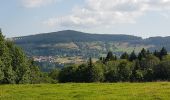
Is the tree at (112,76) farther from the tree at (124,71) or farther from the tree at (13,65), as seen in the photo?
the tree at (13,65)

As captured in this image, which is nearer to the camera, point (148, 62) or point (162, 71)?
point (162, 71)

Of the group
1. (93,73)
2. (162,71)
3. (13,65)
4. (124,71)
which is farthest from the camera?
(124,71)

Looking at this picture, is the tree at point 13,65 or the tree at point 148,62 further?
the tree at point 148,62

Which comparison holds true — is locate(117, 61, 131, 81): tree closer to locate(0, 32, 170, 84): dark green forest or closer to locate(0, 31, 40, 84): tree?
locate(0, 32, 170, 84): dark green forest

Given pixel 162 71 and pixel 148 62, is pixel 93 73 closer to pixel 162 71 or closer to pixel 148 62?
pixel 162 71

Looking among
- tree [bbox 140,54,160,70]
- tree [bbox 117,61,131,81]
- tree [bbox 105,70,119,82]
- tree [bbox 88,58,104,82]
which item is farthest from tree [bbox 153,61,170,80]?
tree [bbox 88,58,104,82]

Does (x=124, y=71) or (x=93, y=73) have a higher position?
(x=93, y=73)

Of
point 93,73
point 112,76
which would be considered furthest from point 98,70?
point 112,76

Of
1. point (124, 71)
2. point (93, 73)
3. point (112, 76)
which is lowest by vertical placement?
point (112, 76)

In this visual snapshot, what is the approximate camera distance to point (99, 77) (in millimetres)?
133375

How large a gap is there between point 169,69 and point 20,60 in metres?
49.1

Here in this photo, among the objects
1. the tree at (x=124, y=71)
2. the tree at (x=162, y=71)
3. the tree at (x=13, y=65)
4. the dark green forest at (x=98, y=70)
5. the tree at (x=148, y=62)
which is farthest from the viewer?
the tree at (x=148, y=62)

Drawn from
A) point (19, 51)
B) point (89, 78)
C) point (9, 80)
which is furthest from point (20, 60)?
point (89, 78)

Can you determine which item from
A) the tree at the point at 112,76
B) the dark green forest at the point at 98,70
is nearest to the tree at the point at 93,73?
the dark green forest at the point at 98,70
